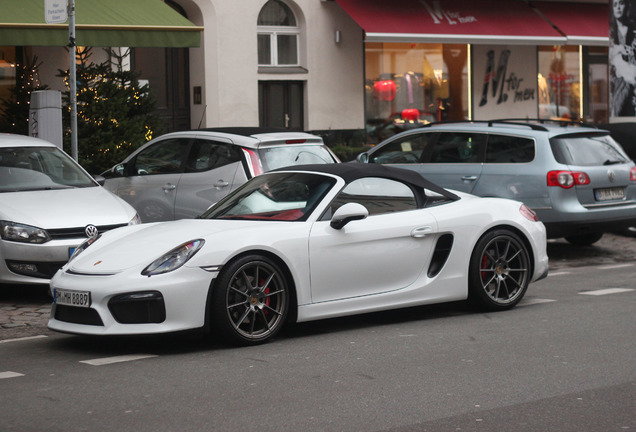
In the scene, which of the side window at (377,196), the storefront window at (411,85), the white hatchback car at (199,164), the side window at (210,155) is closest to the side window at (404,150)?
the white hatchback car at (199,164)

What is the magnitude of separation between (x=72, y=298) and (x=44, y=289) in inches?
150

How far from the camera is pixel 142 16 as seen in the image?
55.5 ft

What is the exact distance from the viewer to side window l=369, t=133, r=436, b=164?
13945mm

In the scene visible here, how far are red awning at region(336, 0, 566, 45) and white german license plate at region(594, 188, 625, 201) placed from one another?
30.3 ft

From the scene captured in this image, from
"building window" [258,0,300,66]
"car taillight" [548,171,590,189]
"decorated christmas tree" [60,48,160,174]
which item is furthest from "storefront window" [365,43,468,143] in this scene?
"car taillight" [548,171,590,189]

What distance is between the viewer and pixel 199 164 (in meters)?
12.5

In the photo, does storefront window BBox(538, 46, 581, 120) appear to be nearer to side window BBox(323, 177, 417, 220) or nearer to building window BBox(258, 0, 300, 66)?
building window BBox(258, 0, 300, 66)

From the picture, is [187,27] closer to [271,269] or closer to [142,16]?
[142,16]

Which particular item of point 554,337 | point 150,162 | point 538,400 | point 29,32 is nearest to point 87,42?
point 29,32

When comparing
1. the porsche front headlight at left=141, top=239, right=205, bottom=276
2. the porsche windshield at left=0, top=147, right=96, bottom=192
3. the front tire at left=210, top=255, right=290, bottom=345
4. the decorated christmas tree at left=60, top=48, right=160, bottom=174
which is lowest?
the front tire at left=210, top=255, right=290, bottom=345

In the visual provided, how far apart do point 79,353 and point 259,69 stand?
1513cm

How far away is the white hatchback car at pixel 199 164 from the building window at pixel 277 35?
9503mm

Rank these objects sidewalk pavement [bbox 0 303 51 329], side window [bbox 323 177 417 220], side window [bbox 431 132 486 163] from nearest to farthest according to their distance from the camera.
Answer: side window [bbox 323 177 417 220]
sidewalk pavement [bbox 0 303 51 329]
side window [bbox 431 132 486 163]

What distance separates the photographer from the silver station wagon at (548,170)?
12.6 metres
